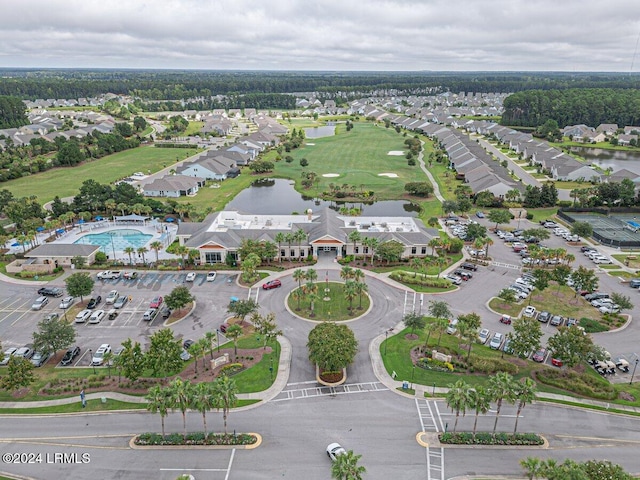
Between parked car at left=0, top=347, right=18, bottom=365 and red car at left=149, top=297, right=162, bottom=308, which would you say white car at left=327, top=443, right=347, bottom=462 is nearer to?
red car at left=149, top=297, right=162, bottom=308

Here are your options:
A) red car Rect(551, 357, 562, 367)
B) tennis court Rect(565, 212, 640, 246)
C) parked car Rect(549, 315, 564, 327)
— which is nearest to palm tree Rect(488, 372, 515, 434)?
red car Rect(551, 357, 562, 367)

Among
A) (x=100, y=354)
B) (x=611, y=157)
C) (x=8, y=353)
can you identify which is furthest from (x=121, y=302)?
(x=611, y=157)

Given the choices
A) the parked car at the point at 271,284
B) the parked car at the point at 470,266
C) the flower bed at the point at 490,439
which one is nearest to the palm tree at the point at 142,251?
the parked car at the point at 271,284

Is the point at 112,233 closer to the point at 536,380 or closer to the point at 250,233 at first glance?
the point at 250,233

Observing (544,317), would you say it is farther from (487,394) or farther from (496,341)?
(487,394)

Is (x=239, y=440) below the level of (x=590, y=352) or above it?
below

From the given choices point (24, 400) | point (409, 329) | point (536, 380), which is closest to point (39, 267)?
point (24, 400)
